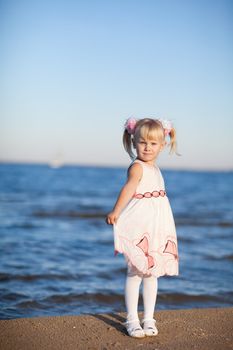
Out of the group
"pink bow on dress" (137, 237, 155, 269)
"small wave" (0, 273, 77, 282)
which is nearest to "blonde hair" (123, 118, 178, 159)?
"pink bow on dress" (137, 237, 155, 269)

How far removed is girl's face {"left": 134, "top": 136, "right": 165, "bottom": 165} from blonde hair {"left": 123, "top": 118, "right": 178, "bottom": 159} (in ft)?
0.08

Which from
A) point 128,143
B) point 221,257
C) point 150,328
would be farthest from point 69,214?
point 150,328

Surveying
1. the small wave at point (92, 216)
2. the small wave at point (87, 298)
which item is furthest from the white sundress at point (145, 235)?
the small wave at point (92, 216)

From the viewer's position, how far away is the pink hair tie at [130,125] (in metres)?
3.29

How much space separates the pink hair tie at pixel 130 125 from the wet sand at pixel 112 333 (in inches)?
59.2

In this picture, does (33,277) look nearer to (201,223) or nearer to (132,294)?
(132,294)

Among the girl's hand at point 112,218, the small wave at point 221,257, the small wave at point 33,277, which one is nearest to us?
the girl's hand at point 112,218

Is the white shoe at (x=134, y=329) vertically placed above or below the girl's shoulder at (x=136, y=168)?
below

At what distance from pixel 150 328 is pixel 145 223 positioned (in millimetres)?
781

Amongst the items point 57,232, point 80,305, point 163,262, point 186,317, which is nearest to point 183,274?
point 80,305

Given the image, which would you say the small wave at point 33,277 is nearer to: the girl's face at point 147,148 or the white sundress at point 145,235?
the white sundress at point 145,235

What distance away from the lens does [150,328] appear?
3.22 meters

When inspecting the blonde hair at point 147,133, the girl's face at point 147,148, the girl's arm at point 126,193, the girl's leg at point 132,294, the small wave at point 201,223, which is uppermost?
the blonde hair at point 147,133

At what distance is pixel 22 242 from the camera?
8.77 metres
